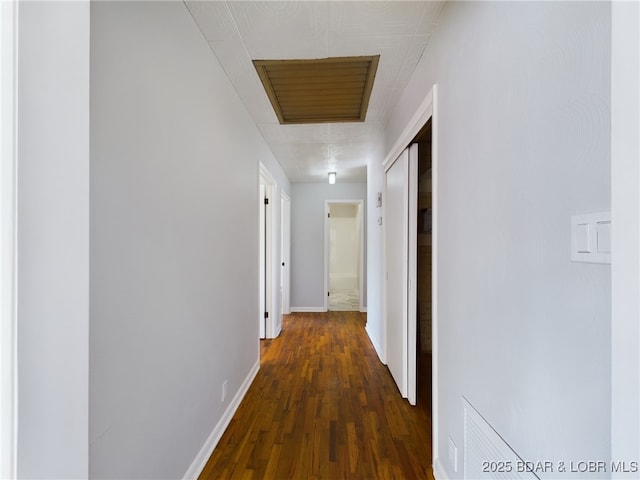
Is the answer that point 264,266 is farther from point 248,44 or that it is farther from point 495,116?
point 495,116

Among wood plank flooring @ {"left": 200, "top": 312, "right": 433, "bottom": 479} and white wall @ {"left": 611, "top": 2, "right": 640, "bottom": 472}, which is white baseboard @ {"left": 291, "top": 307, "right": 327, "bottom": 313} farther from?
white wall @ {"left": 611, "top": 2, "right": 640, "bottom": 472}

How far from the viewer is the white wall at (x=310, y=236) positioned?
5418 mm

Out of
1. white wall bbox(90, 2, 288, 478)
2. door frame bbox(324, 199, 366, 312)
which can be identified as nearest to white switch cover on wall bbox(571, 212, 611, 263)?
white wall bbox(90, 2, 288, 478)

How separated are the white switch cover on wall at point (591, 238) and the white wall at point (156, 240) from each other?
131cm

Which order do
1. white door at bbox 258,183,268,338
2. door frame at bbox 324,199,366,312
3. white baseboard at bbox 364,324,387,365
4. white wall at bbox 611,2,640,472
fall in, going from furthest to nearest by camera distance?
door frame at bbox 324,199,366,312
white door at bbox 258,183,268,338
white baseboard at bbox 364,324,387,365
white wall at bbox 611,2,640,472

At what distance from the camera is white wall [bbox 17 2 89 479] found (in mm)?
496

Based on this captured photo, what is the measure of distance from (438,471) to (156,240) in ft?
5.94

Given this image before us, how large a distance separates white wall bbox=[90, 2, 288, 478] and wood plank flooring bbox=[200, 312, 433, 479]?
0.90ft

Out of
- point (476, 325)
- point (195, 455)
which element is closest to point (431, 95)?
point (476, 325)

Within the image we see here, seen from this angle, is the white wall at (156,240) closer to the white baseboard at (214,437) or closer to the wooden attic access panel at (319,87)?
the white baseboard at (214,437)

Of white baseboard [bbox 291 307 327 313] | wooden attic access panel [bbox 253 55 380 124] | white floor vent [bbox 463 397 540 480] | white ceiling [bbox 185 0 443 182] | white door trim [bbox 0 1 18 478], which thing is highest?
wooden attic access panel [bbox 253 55 380 124]

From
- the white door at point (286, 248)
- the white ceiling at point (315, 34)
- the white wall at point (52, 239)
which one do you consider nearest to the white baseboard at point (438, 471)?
the white wall at point (52, 239)

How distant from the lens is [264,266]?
3.87 meters

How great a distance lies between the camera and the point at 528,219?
0.85m
